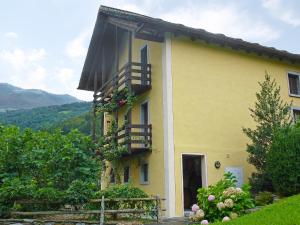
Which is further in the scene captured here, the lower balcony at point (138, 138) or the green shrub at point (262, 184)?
the lower balcony at point (138, 138)

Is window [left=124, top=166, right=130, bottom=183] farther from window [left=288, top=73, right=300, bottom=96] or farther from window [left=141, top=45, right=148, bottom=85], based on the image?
window [left=288, top=73, right=300, bottom=96]

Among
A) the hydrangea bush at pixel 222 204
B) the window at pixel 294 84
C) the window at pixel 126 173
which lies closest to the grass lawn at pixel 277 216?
the hydrangea bush at pixel 222 204

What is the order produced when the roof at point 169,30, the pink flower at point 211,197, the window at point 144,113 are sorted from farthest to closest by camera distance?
the window at point 144,113, the roof at point 169,30, the pink flower at point 211,197

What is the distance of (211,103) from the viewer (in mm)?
17094

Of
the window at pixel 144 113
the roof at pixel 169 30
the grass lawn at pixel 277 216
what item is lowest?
the grass lawn at pixel 277 216

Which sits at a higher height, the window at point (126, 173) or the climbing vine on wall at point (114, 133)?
the climbing vine on wall at point (114, 133)

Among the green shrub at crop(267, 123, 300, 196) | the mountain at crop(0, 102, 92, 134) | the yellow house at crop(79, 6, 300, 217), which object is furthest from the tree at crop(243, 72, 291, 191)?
the mountain at crop(0, 102, 92, 134)

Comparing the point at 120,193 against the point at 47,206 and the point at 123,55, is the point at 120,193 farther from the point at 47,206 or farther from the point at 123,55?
the point at 123,55

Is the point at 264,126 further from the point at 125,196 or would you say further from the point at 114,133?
the point at 114,133

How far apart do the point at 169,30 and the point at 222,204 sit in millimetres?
8601

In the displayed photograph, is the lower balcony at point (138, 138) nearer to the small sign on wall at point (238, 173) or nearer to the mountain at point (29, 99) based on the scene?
the small sign on wall at point (238, 173)

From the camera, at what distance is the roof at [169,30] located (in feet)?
51.2

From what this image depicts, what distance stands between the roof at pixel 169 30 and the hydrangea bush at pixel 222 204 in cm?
769

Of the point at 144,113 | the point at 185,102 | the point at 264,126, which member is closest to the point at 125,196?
the point at 185,102
